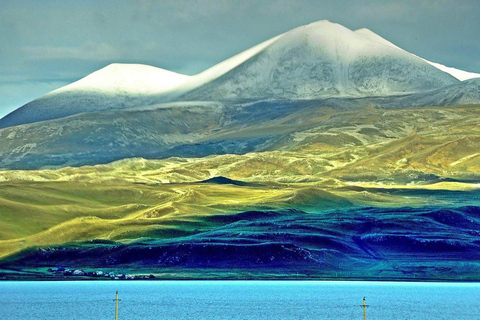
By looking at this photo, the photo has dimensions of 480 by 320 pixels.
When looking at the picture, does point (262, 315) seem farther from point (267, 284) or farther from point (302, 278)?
point (302, 278)

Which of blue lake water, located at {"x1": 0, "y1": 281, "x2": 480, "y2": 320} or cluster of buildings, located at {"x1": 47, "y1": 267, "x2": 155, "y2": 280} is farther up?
cluster of buildings, located at {"x1": 47, "y1": 267, "x2": 155, "y2": 280}

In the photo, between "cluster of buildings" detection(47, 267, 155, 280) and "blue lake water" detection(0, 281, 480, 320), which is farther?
"cluster of buildings" detection(47, 267, 155, 280)

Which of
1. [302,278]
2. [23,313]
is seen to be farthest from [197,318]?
[302,278]

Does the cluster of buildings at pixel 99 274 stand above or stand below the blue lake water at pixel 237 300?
above

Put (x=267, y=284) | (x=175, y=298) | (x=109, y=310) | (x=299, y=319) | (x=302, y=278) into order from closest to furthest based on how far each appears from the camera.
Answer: (x=299, y=319), (x=109, y=310), (x=175, y=298), (x=267, y=284), (x=302, y=278)

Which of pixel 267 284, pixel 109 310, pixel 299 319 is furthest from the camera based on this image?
pixel 267 284

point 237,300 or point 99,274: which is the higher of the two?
point 99,274

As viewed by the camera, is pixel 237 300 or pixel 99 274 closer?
pixel 237 300

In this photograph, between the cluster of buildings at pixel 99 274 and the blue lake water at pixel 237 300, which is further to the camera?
the cluster of buildings at pixel 99 274
